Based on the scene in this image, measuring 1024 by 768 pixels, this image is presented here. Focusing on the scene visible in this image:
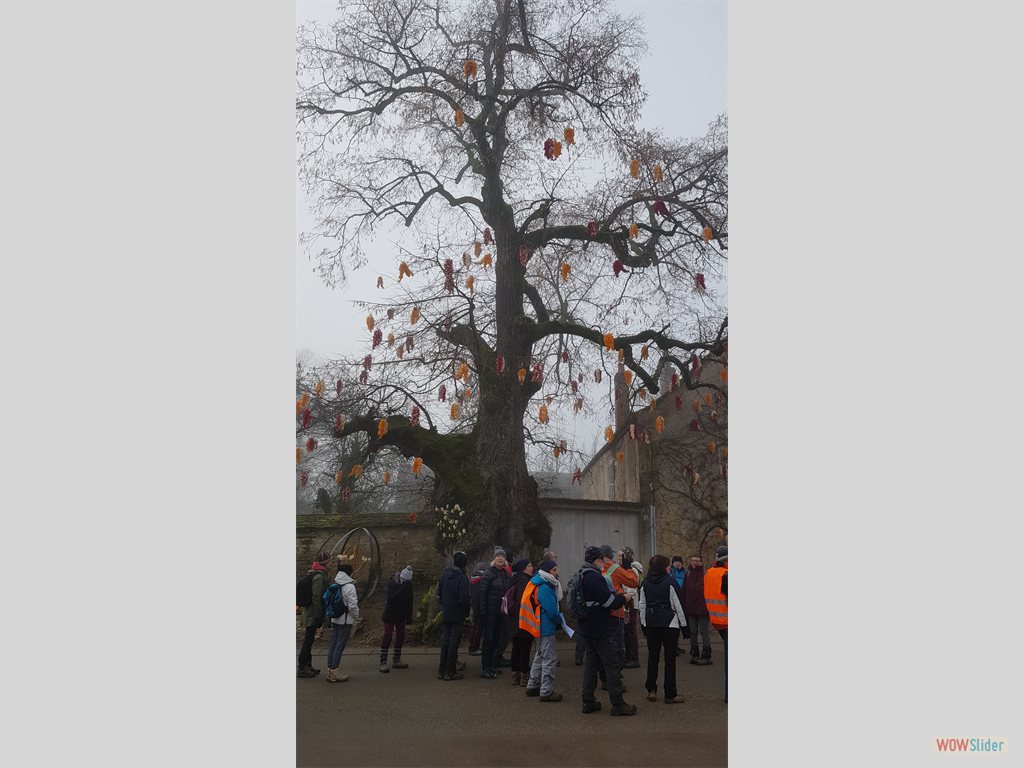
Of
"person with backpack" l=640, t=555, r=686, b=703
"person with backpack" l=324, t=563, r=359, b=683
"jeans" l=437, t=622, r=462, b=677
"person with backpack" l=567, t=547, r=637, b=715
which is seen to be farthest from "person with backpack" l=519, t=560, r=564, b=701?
"person with backpack" l=324, t=563, r=359, b=683

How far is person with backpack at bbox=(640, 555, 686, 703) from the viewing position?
9.98 metres

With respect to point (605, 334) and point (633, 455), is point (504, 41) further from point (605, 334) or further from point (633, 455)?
point (633, 455)

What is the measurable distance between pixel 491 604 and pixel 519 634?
2.08ft

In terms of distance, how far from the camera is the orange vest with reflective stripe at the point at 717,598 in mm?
10492

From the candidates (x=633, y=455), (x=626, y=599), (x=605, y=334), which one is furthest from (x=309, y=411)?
(x=633, y=455)

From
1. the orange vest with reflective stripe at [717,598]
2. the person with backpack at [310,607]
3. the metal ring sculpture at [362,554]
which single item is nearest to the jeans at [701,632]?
the orange vest with reflective stripe at [717,598]

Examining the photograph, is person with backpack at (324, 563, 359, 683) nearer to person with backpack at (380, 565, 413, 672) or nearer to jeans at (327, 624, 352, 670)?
jeans at (327, 624, 352, 670)

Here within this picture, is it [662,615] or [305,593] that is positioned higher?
[662,615]

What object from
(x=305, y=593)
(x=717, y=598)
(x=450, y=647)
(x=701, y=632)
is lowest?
(x=701, y=632)

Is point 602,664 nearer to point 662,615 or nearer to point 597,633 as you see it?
point 597,633

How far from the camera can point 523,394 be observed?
1653 cm

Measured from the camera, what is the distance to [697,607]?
1330 centimetres

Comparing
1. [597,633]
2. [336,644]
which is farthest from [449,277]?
[597,633]

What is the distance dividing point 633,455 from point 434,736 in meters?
16.2
